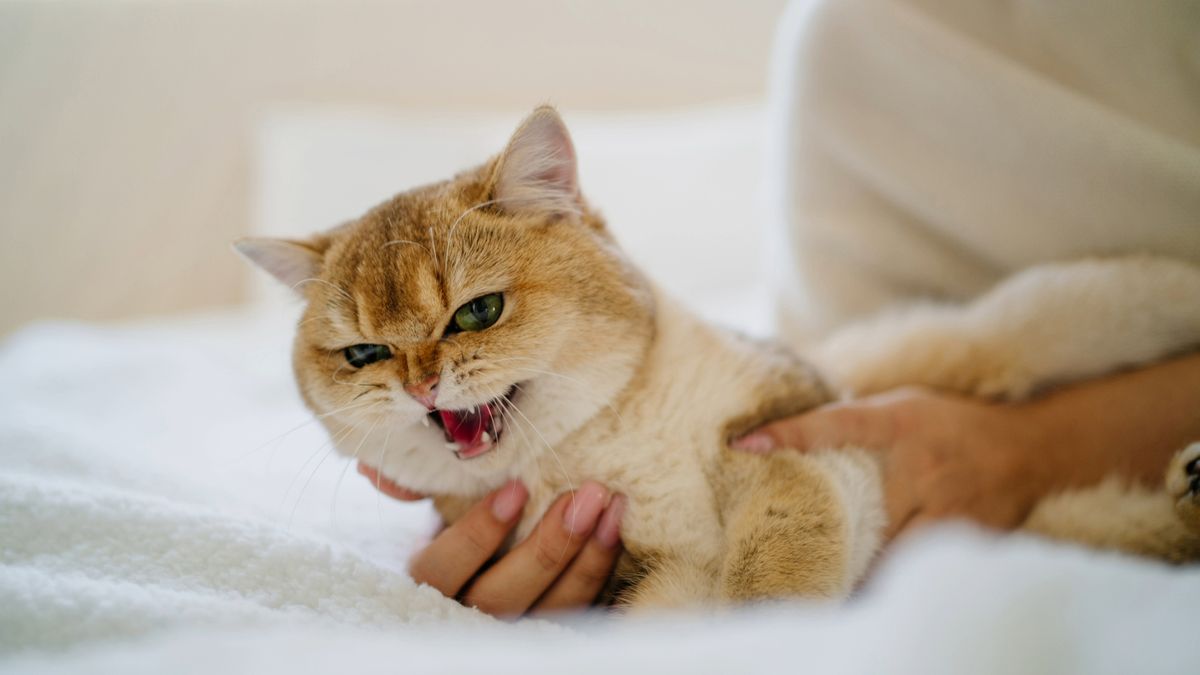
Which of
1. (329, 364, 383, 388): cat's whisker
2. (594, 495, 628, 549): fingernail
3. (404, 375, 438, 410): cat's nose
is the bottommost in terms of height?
(594, 495, 628, 549): fingernail

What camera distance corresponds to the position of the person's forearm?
55.4 inches

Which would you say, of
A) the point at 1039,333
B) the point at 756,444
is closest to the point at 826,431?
A: the point at 756,444

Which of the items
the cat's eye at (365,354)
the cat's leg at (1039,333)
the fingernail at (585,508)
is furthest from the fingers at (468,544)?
the cat's leg at (1039,333)

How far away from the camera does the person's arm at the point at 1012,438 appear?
1.32 metres

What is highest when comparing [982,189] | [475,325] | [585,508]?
[982,189]

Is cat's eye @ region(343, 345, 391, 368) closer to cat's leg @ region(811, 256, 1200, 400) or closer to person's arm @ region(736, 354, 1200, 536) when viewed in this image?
person's arm @ region(736, 354, 1200, 536)

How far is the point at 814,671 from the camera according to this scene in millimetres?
556

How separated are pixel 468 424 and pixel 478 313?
192 mm

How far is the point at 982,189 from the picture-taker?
5.23 ft

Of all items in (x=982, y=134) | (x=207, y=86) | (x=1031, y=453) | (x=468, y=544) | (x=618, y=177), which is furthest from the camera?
(x=207, y=86)

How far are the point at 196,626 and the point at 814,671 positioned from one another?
70 centimetres

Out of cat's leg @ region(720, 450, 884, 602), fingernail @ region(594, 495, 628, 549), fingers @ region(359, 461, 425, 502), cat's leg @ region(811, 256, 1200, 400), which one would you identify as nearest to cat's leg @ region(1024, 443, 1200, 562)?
cat's leg @ region(811, 256, 1200, 400)

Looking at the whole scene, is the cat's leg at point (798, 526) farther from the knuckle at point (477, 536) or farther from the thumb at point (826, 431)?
the knuckle at point (477, 536)

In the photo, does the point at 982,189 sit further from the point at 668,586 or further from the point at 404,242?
the point at 404,242
